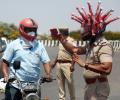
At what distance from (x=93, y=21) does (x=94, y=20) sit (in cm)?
2

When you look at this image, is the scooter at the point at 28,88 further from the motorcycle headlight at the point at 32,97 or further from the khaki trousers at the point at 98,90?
the khaki trousers at the point at 98,90

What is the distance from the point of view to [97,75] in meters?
6.58

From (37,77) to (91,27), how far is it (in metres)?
1.45

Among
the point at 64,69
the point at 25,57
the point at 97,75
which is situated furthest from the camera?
the point at 64,69

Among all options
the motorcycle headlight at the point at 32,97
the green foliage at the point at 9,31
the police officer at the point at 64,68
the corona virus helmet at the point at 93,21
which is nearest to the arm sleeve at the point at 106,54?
the corona virus helmet at the point at 93,21

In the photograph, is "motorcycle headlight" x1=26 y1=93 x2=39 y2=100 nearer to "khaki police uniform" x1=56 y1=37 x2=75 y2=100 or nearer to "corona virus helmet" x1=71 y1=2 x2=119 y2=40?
"corona virus helmet" x1=71 y1=2 x2=119 y2=40

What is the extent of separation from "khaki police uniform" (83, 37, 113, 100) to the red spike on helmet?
143 mm

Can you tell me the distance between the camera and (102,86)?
664 centimetres

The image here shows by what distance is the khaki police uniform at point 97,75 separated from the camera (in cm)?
652

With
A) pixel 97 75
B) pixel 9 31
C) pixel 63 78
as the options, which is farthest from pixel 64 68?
pixel 9 31

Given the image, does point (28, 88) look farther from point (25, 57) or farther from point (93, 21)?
point (93, 21)

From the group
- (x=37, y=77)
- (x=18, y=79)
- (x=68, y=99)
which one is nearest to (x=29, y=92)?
(x=18, y=79)

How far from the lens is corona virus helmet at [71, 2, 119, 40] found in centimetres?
658

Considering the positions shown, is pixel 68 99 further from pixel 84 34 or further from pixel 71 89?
pixel 84 34
